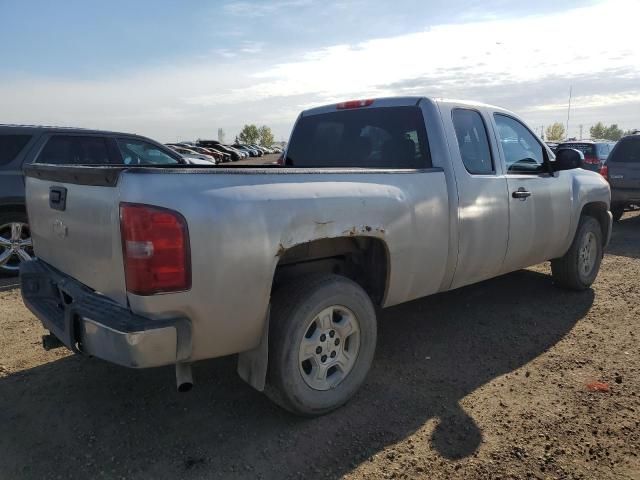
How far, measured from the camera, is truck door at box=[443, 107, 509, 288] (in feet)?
12.8

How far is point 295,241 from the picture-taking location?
2.79 metres

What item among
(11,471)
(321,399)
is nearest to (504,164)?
(321,399)

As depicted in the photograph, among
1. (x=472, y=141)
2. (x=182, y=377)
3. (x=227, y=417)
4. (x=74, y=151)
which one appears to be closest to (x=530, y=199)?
(x=472, y=141)

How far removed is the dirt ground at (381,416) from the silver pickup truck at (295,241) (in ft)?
1.08

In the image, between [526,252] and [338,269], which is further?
[526,252]

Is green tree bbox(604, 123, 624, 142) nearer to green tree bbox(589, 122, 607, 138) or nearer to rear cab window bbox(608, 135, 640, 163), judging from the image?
green tree bbox(589, 122, 607, 138)

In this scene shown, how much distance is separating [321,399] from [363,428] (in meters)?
0.30

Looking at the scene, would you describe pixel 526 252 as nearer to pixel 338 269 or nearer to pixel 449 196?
pixel 449 196

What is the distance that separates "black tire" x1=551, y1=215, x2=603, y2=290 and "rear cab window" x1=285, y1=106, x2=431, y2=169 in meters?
2.52

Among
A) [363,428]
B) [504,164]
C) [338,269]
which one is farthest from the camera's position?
[504,164]

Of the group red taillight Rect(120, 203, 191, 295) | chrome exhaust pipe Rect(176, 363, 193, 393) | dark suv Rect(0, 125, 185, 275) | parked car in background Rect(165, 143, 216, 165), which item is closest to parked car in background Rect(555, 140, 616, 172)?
parked car in background Rect(165, 143, 216, 165)

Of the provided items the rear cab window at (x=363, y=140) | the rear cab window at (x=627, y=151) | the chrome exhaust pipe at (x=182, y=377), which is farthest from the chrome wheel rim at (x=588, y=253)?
the rear cab window at (x=627, y=151)

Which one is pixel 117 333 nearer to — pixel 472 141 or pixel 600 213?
pixel 472 141

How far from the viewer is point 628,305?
5.38 metres
